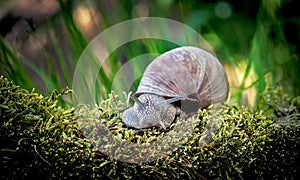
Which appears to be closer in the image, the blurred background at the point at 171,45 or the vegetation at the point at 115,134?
the vegetation at the point at 115,134

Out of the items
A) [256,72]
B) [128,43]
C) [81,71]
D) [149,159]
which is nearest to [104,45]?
[128,43]

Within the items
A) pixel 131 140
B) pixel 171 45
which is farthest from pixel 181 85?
pixel 171 45

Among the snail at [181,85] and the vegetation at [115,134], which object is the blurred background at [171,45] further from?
the snail at [181,85]

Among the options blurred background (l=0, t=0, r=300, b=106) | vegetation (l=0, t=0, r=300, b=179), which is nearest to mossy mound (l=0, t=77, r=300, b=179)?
vegetation (l=0, t=0, r=300, b=179)

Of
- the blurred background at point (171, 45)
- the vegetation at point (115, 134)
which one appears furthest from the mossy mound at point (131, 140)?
the blurred background at point (171, 45)

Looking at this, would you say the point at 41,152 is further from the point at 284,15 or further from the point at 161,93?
the point at 284,15

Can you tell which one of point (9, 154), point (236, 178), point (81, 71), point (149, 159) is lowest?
point (236, 178)
